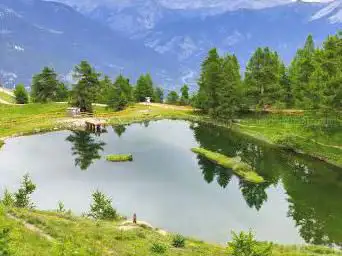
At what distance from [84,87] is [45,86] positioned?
74.8 ft

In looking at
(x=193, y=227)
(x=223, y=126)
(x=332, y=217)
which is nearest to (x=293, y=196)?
(x=332, y=217)

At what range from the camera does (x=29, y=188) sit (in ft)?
168

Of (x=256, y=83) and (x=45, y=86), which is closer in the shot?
(x=256, y=83)

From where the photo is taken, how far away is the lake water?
55.6 metres

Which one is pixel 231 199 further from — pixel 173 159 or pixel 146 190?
pixel 173 159

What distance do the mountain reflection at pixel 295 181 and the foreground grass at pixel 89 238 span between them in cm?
984

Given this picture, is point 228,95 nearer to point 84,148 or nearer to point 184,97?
point 84,148

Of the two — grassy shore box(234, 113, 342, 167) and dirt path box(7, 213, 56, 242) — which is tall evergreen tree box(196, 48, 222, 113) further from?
dirt path box(7, 213, 56, 242)

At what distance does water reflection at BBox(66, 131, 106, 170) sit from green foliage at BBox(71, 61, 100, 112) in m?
22.1

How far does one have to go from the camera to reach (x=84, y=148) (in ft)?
287

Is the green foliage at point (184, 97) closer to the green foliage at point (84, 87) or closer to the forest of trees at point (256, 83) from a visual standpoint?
the forest of trees at point (256, 83)

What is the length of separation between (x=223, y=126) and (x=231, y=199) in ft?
152

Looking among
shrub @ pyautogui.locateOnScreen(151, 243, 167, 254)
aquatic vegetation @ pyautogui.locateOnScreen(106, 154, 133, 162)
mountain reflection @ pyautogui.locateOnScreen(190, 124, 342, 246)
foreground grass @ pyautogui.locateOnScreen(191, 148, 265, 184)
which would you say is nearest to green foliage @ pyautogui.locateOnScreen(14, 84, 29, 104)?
mountain reflection @ pyautogui.locateOnScreen(190, 124, 342, 246)

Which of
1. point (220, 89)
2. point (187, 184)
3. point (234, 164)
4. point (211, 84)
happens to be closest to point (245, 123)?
point (220, 89)
